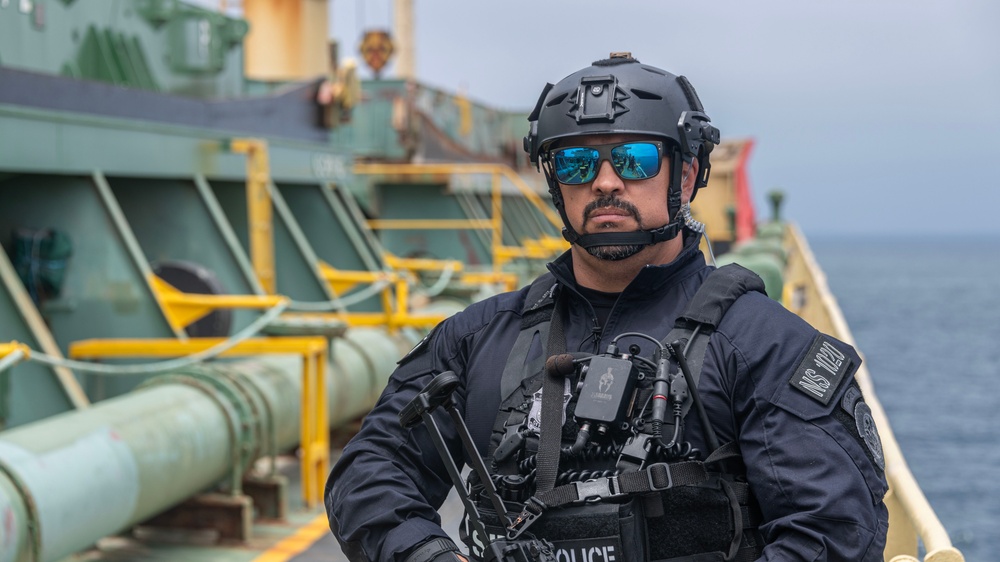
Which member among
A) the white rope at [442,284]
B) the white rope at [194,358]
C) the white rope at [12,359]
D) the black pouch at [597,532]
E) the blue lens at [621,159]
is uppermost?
the blue lens at [621,159]

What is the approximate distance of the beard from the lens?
2609 millimetres

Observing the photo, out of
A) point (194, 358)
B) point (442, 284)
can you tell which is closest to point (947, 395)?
point (442, 284)

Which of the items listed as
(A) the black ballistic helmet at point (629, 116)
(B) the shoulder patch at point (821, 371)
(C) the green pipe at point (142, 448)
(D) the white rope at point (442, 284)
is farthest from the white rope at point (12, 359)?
(D) the white rope at point (442, 284)

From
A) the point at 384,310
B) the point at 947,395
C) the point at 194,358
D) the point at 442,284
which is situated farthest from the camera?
the point at 947,395

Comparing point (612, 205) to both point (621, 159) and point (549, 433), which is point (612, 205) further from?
point (549, 433)

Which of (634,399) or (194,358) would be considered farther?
(194,358)

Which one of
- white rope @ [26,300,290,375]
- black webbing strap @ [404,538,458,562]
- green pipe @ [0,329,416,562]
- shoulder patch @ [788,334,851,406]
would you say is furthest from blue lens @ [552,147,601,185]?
white rope @ [26,300,290,375]

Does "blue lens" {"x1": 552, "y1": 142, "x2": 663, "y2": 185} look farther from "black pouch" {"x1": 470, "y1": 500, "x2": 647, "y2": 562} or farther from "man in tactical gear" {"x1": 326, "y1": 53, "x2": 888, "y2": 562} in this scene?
"black pouch" {"x1": 470, "y1": 500, "x2": 647, "y2": 562}

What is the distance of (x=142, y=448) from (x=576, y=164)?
3.74 meters

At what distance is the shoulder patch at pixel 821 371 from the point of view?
7.69 feet

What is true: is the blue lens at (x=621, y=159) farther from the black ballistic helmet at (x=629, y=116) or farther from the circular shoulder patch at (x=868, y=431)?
the circular shoulder patch at (x=868, y=431)

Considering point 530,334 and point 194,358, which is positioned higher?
point 530,334

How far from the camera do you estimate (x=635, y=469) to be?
241cm

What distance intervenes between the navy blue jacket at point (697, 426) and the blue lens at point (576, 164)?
0.68 ft
